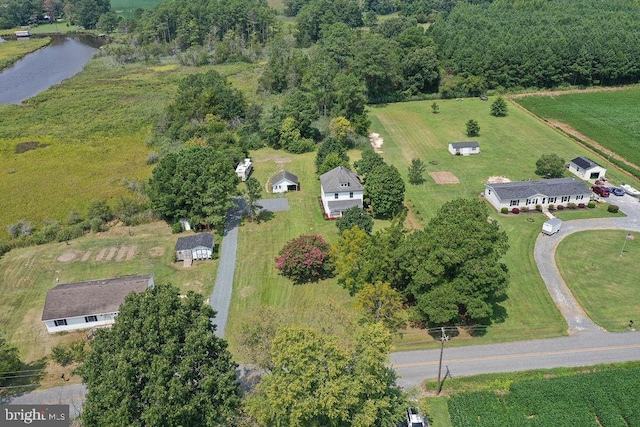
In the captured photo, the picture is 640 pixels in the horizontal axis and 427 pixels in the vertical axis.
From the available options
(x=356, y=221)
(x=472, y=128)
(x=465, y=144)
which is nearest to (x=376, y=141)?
(x=465, y=144)

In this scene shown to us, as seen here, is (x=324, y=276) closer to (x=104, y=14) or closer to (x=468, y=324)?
(x=468, y=324)

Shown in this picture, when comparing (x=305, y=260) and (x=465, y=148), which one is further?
(x=465, y=148)

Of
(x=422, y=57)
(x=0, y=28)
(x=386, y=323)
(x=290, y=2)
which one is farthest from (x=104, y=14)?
(x=386, y=323)

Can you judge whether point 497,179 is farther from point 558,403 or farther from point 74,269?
point 74,269

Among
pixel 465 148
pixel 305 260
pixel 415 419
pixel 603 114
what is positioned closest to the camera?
pixel 415 419

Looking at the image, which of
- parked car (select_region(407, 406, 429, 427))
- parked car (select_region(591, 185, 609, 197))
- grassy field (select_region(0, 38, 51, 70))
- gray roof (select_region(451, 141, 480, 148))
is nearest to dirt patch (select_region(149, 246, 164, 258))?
parked car (select_region(407, 406, 429, 427))

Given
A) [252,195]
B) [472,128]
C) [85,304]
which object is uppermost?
[85,304]
